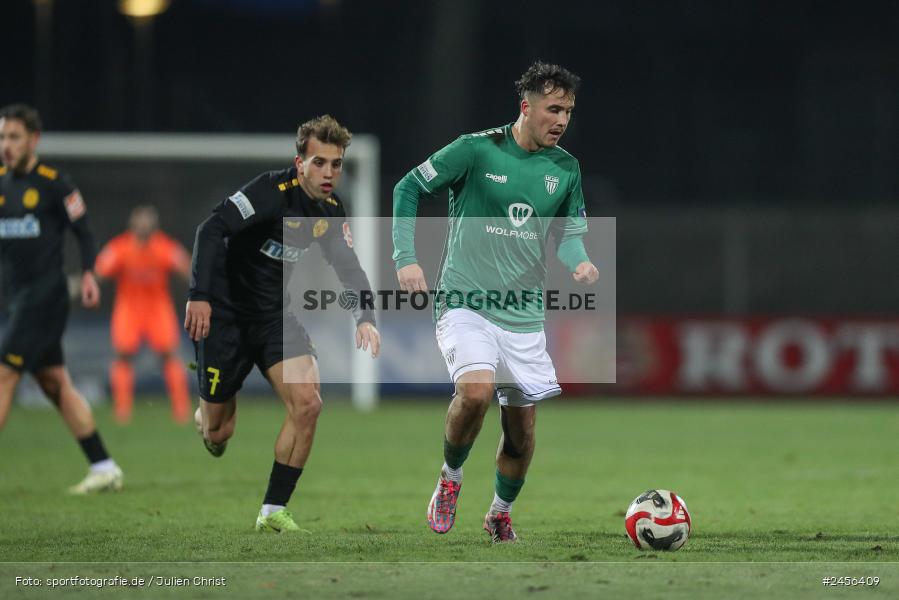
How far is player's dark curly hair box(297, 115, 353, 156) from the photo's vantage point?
677cm

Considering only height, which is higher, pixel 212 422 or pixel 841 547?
pixel 212 422

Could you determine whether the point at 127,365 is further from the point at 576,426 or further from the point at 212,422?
the point at 212,422

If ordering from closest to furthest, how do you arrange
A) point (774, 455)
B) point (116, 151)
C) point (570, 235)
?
point (570, 235) → point (774, 455) → point (116, 151)

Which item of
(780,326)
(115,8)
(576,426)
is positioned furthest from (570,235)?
(115,8)

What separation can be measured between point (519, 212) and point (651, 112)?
1807 centimetres

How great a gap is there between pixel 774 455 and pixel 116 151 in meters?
9.63

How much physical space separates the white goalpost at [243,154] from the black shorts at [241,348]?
9.69m

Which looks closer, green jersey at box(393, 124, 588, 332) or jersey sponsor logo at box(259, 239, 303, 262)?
green jersey at box(393, 124, 588, 332)

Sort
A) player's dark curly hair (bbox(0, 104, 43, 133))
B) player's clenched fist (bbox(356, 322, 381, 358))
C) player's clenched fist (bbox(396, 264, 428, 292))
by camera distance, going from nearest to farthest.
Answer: player's clenched fist (bbox(396, 264, 428, 292)), player's clenched fist (bbox(356, 322, 381, 358)), player's dark curly hair (bbox(0, 104, 43, 133))

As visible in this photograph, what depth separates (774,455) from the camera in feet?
38.6

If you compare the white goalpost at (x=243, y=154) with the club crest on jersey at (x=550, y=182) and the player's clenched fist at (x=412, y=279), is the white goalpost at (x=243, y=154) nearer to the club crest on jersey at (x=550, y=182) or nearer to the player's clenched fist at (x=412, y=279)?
the club crest on jersey at (x=550, y=182)

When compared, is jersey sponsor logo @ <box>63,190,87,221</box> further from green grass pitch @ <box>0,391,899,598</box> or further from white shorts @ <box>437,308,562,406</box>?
white shorts @ <box>437,308,562,406</box>

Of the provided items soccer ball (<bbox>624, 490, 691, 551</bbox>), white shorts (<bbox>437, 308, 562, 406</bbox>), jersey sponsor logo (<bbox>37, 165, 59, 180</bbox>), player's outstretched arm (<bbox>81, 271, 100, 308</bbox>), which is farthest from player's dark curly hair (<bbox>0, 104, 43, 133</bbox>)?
soccer ball (<bbox>624, 490, 691, 551</bbox>)

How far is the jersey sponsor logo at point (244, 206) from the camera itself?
6.77 meters
